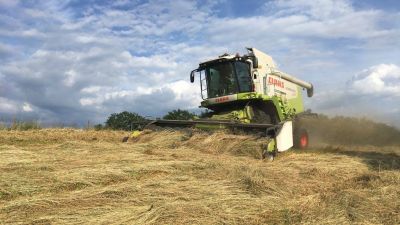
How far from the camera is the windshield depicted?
529 inches

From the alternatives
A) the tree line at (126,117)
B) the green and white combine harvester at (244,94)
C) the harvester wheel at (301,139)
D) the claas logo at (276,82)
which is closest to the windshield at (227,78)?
the green and white combine harvester at (244,94)

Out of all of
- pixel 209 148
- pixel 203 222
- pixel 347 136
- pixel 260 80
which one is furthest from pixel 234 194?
pixel 347 136

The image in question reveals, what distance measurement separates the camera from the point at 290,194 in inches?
234

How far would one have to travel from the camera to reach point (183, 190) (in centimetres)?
566

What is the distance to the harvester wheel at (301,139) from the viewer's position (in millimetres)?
13781

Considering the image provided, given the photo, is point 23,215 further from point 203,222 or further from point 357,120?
point 357,120

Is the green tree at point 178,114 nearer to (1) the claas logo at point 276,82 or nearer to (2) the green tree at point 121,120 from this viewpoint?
(2) the green tree at point 121,120

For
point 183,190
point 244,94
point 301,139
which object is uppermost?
point 244,94

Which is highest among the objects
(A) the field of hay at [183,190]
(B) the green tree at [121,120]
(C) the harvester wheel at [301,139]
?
(B) the green tree at [121,120]

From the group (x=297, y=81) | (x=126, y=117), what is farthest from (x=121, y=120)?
(x=297, y=81)

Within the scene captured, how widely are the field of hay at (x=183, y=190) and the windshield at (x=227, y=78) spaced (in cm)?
466

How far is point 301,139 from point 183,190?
906 centimetres

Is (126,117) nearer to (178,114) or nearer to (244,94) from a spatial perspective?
(178,114)

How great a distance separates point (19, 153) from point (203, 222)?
5.59 metres
